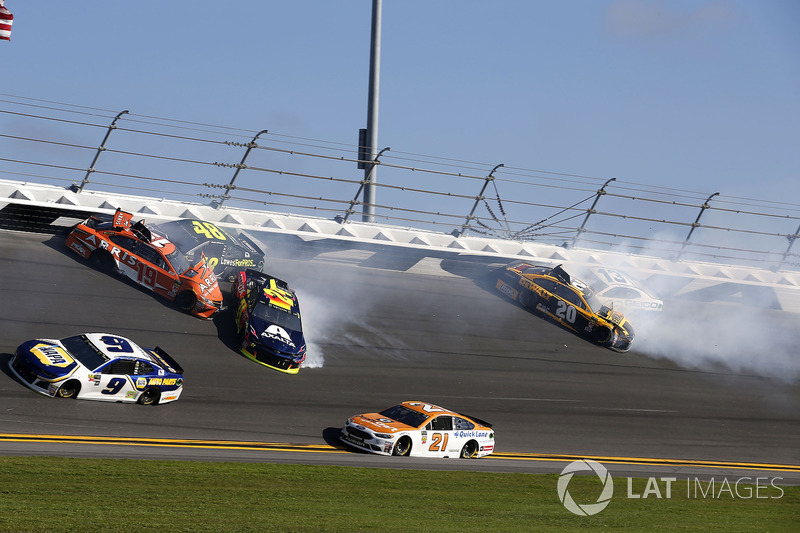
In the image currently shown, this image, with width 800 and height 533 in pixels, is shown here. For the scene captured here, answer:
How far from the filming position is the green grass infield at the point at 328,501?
376 inches

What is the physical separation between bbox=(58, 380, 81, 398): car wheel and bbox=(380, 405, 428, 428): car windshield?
564cm

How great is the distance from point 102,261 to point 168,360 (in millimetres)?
5615

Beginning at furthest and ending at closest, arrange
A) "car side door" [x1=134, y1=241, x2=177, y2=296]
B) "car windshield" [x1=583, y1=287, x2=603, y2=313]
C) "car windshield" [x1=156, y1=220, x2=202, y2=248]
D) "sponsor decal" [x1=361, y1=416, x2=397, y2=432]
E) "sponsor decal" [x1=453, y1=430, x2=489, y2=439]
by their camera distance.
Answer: "car windshield" [x1=583, y1=287, x2=603, y2=313] → "car windshield" [x1=156, y1=220, x2=202, y2=248] → "car side door" [x1=134, y1=241, x2=177, y2=296] → "sponsor decal" [x1=453, y1=430, x2=489, y2=439] → "sponsor decal" [x1=361, y1=416, x2=397, y2=432]

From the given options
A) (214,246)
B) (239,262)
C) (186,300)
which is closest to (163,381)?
(186,300)

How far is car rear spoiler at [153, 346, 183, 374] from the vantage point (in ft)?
50.6

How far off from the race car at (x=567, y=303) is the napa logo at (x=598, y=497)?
7757mm

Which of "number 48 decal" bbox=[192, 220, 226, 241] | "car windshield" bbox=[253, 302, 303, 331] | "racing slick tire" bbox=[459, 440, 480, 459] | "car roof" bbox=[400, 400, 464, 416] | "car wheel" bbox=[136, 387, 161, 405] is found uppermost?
"number 48 decal" bbox=[192, 220, 226, 241]

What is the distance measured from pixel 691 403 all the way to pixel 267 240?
42.8ft

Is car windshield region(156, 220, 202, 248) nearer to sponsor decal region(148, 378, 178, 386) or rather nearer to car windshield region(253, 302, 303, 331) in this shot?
car windshield region(253, 302, 303, 331)

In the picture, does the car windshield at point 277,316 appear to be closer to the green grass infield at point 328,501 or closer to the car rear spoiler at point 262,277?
the car rear spoiler at point 262,277

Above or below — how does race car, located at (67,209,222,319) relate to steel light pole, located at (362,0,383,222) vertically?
below

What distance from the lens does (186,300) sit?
19000mm

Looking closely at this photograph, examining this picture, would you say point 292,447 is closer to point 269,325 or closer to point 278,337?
point 278,337

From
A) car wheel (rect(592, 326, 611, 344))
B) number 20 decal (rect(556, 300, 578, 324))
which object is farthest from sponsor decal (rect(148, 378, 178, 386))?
car wheel (rect(592, 326, 611, 344))
